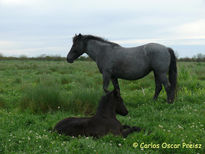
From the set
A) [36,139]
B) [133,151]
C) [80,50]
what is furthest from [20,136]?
[80,50]

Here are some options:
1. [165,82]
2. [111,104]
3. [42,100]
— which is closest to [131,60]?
[165,82]

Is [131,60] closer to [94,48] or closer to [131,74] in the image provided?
[131,74]

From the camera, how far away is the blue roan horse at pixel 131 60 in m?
7.10

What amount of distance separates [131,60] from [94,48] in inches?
52.7

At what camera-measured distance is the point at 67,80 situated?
44.6 feet

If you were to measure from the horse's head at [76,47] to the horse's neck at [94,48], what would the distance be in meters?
0.24

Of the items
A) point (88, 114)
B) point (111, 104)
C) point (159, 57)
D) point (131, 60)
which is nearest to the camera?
point (111, 104)

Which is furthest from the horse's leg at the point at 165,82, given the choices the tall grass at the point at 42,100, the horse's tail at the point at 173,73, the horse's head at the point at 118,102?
the tall grass at the point at 42,100

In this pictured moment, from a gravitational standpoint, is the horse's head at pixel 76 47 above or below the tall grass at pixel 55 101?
above

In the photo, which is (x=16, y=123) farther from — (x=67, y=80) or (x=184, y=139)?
(x=67, y=80)

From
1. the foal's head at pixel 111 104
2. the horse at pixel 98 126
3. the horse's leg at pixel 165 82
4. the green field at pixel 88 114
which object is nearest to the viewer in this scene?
the green field at pixel 88 114

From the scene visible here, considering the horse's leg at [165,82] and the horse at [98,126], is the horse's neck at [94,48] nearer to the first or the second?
the horse's leg at [165,82]

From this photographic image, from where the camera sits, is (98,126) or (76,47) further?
(76,47)

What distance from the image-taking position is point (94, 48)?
7531 mm
